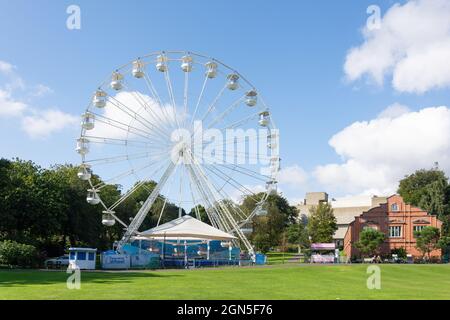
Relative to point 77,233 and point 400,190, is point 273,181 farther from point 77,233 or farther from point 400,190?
point 400,190

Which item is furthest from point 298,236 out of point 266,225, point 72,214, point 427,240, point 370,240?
point 72,214

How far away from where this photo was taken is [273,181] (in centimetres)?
5844

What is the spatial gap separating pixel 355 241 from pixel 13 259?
59.3 m

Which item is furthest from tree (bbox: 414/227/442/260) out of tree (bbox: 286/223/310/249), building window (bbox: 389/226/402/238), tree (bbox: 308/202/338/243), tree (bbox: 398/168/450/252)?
tree (bbox: 286/223/310/249)

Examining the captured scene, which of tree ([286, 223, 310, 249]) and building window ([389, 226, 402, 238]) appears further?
tree ([286, 223, 310, 249])

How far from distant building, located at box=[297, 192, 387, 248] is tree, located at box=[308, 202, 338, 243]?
41.7m

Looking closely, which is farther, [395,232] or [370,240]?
[395,232]

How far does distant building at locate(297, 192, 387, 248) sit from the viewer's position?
139625 mm

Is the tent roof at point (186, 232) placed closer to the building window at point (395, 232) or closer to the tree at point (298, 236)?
the tree at point (298, 236)

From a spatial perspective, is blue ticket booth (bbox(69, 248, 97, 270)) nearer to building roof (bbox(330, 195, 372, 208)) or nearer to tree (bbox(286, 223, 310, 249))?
tree (bbox(286, 223, 310, 249))

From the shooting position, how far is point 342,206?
513 ft

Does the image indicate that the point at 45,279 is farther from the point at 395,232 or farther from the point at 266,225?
the point at 395,232

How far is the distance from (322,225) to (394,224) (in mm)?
11957
